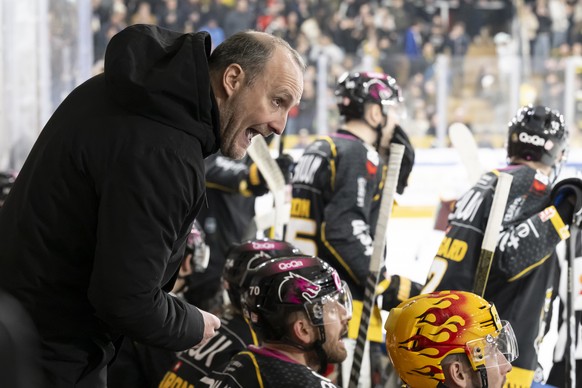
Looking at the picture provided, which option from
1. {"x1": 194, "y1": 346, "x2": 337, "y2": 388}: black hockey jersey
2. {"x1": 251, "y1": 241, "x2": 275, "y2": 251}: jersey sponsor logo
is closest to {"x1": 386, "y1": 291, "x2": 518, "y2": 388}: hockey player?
{"x1": 194, "y1": 346, "x2": 337, "y2": 388}: black hockey jersey

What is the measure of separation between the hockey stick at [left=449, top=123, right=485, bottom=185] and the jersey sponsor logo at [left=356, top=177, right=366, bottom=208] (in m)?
0.72

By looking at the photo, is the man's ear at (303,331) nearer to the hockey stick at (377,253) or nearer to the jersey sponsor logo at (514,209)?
the hockey stick at (377,253)

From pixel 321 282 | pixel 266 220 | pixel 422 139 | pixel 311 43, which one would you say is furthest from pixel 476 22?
pixel 321 282

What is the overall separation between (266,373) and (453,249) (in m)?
1.28

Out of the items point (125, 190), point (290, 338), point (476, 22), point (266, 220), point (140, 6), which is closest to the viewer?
point (125, 190)

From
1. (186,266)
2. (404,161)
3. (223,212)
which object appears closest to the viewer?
(186,266)

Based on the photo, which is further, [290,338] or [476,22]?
[476,22]

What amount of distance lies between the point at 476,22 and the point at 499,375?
462 inches

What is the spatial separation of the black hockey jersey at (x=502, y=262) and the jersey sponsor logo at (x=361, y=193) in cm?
33

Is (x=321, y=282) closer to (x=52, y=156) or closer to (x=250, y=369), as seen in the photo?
(x=250, y=369)

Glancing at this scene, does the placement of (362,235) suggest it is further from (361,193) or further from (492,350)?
(492,350)

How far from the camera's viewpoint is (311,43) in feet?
41.5

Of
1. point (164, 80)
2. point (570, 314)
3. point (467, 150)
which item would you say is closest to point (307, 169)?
point (467, 150)

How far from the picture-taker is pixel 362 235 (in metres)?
3.64
